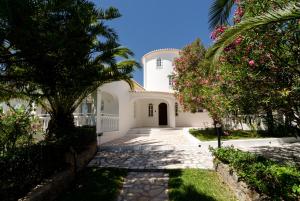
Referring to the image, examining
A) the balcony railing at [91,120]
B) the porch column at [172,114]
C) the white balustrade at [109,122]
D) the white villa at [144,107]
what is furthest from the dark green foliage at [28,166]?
the porch column at [172,114]

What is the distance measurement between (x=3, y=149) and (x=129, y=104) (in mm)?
14017

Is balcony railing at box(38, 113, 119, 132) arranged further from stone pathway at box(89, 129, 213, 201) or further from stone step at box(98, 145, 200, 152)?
stone pathway at box(89, 129, 213, 201)

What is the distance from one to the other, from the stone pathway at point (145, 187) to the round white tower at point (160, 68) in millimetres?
18565

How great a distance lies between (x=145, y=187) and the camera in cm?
634

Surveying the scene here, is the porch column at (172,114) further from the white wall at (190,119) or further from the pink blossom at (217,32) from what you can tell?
the pink blossom at (217,32)

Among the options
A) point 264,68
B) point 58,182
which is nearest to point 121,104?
point 58,182

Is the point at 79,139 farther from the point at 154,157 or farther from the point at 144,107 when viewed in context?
the point at 144,107

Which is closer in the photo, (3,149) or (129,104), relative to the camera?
(3,149)

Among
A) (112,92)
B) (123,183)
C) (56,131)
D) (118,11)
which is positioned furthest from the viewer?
(112,92)

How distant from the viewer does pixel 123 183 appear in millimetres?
6746

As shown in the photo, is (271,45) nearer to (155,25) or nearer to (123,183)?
(123,183)

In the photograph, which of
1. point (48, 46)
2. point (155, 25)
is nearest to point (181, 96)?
point (155, 25)

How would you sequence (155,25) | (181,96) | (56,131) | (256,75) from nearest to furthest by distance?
(256,75), (56,131), (181,96), (155,25)

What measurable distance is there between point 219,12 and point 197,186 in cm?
539
